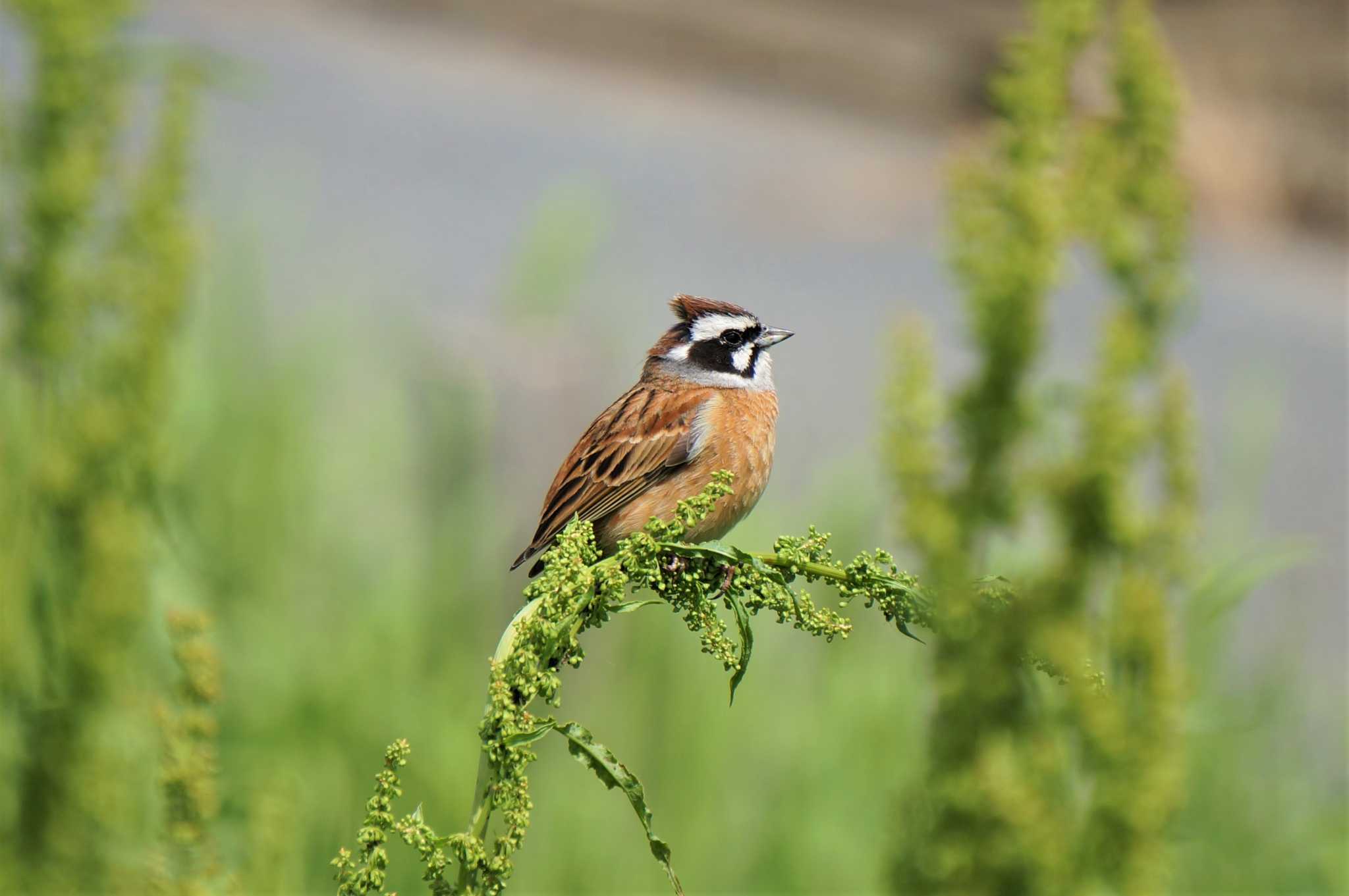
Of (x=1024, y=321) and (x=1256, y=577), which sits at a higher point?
(x=1024, y=321)

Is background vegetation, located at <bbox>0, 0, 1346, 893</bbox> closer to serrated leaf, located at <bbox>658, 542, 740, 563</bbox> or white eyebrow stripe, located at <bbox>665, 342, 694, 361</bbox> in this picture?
serrated leaf, located at <bbox>658, 542, 740, 563</bbox>

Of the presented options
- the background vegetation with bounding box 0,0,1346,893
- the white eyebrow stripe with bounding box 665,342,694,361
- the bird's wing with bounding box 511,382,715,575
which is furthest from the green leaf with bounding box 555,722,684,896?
the white eyebrow stripe with bounding box 665,342,694,361

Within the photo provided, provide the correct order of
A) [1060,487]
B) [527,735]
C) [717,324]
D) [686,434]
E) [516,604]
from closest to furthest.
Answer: [527,735] → [1060,487] → [717,324] → [686,434] → [516,604]

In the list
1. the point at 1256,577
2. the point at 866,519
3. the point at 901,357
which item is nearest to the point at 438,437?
the point at 866,519

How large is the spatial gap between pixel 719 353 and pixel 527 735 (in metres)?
1.59

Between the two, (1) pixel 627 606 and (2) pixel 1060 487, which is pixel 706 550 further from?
(2) pixel 1060 487

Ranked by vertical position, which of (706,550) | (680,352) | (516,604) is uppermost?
(680,352)

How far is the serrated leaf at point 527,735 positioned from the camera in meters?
0.87

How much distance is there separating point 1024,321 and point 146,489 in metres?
1.42

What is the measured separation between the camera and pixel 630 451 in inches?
90.0

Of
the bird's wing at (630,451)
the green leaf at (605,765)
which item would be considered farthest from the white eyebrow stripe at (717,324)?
the green leaf at (605,765)

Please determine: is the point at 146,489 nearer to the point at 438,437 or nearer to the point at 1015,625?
the point at 1015,625

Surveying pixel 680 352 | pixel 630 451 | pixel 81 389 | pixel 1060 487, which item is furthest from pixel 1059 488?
pixel 81 389

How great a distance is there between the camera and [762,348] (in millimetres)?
2389
